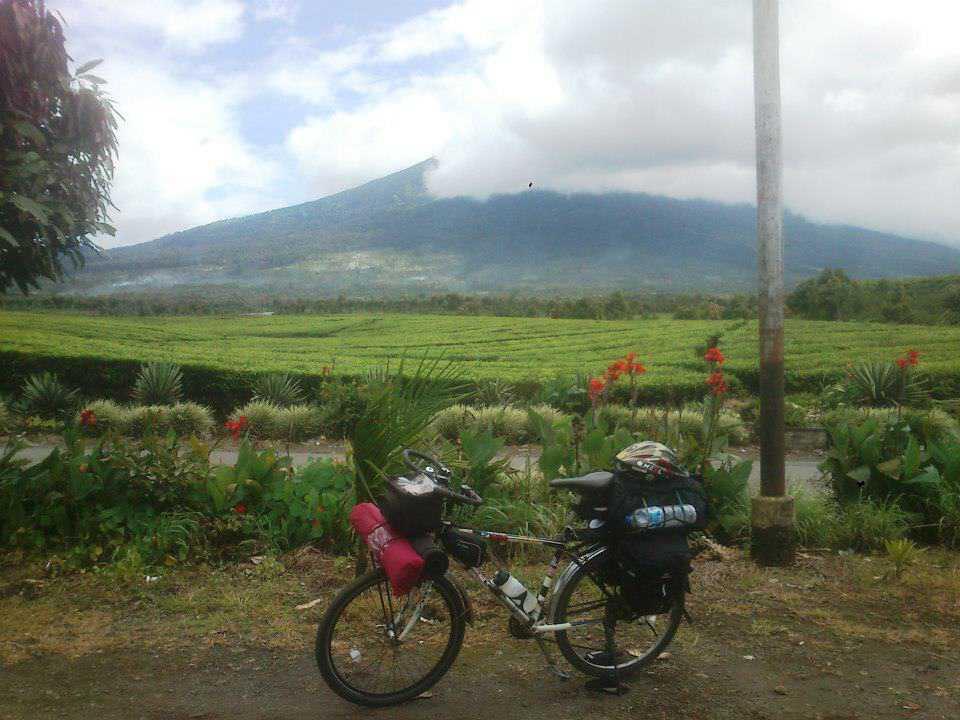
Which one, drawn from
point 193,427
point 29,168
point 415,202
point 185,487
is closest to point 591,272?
point 415,202

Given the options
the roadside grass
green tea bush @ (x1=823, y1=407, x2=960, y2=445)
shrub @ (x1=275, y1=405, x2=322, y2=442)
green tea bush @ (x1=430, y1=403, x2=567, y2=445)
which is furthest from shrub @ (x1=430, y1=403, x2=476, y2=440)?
green tea bush @ (x1=823, y1=407, x2=960, y2=445)

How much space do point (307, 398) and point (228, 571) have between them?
4663 millimetres

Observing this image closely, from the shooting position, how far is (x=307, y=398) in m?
10.1

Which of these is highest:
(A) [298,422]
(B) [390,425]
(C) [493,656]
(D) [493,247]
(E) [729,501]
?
(D) [493,247]

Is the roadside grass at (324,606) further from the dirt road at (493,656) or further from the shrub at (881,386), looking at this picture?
the shrub at (881,386)

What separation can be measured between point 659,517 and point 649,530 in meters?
0.07

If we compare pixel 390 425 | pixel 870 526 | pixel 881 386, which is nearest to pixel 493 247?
pixel 881 386

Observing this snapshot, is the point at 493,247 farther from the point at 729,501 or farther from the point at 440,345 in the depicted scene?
the point at 729,501

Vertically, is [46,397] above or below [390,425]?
below

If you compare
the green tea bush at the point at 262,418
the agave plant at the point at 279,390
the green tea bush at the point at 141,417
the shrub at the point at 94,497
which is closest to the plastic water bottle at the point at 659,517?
the shrub at the point at 94,497

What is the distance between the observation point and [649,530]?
380 centimetres

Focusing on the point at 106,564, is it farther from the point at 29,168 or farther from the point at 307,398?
the point at 307,398

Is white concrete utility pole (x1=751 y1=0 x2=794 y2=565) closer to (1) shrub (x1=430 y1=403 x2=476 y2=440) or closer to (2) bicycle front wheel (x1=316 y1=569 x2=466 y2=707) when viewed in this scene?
(2) bicycle front wheel (x1=316 y1=569 x2=466 y2=707)

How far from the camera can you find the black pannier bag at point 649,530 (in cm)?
380
